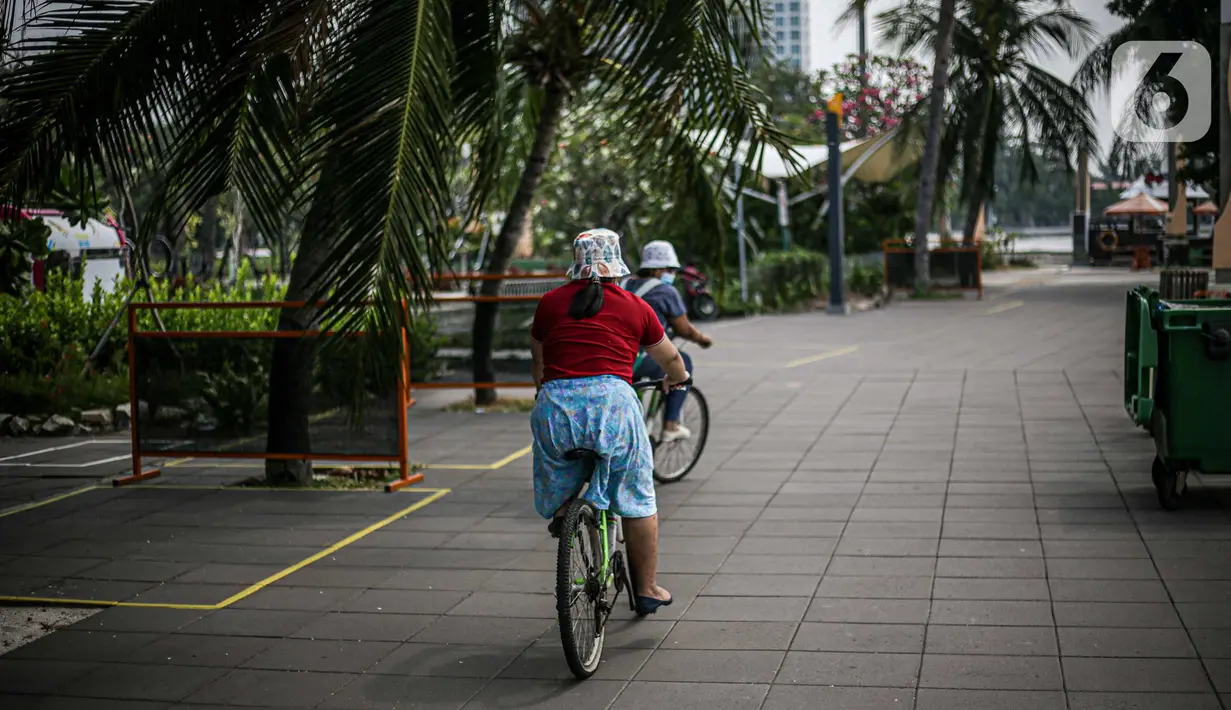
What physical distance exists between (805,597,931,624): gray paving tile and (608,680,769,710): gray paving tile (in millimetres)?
1013

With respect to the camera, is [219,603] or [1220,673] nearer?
[1220,673]

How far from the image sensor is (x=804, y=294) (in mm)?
28750

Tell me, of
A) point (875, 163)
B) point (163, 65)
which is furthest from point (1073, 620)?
point (875, 163)

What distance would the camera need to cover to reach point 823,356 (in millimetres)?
18484

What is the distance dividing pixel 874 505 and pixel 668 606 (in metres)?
→ 2.57

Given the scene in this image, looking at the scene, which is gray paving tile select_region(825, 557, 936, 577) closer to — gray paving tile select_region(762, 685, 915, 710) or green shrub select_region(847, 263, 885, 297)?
gray paving tile select_region(762, 685, 915, 710)

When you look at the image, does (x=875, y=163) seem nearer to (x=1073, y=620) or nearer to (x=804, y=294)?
(x=804, y=294)

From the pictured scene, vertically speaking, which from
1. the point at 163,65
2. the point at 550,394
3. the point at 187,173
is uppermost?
the point at 163,65

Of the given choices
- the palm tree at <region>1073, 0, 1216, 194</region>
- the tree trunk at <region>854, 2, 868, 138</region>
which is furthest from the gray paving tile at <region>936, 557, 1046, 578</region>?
the tree trunk at <region>854, 2, 868, 138</region>

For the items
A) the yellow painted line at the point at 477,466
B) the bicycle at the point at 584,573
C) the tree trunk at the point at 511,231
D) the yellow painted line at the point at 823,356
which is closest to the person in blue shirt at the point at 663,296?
the yellow painted line at the point at 477,466

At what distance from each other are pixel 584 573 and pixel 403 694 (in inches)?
32.6

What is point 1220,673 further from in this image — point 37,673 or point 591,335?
point 37,673

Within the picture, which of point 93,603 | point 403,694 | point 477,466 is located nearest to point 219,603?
point 93,603

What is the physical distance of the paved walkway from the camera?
5.37 metres
